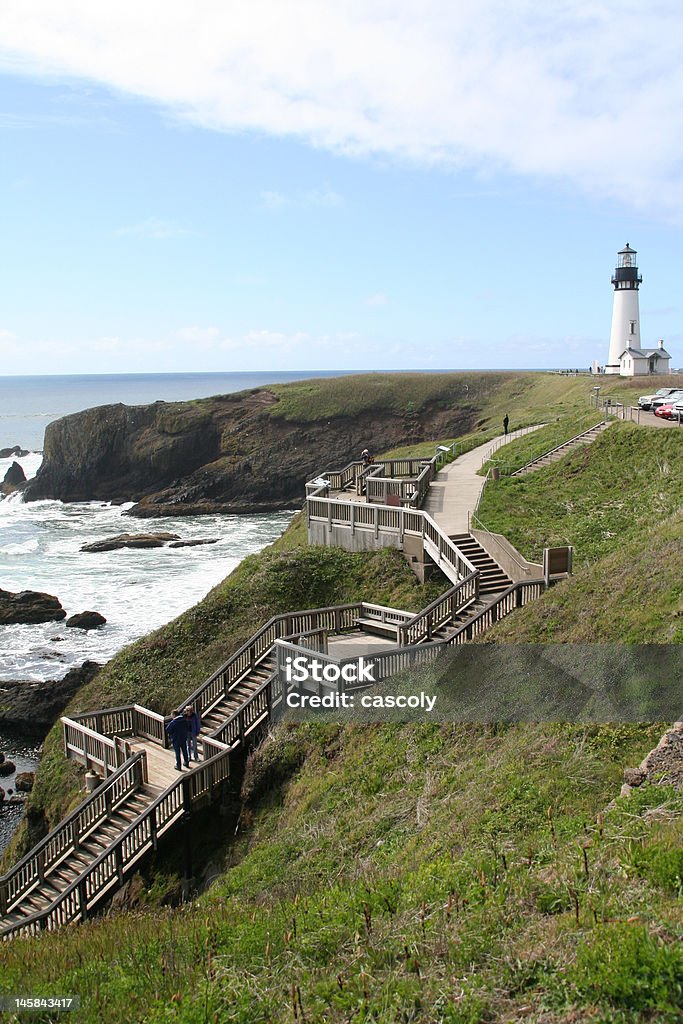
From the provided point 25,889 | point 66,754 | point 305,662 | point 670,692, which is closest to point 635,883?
point 670,692

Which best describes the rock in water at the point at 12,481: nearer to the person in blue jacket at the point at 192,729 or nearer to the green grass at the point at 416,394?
the green grass at the point at 416,394

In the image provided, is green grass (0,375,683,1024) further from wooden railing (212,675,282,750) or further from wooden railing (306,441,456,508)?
wooden railing (306,441,456,508)

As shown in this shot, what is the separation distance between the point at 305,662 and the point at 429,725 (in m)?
3.63

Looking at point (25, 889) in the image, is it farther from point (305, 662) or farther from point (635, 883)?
point (635, 883)

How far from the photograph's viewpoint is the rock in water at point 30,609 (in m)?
39.5

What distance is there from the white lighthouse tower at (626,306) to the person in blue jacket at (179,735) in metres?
67.9

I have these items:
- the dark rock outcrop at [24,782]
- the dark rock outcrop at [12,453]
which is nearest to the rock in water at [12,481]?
the dark rock outcrop at [12,453]

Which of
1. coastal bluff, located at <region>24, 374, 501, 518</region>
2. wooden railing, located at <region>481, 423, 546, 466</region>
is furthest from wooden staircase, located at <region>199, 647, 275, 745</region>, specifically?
coastal bluff, located at <region>24, 374, 501, 518</region>

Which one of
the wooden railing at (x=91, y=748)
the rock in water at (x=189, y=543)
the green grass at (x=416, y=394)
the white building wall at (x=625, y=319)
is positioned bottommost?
the rock in water at (x=189, y=543)

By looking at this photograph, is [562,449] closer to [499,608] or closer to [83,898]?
[499,608]

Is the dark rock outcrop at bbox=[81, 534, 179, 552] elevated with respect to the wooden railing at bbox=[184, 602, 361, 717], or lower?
lower

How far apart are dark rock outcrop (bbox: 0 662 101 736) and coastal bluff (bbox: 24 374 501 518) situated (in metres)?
41.5

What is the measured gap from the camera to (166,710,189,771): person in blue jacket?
16062 mm

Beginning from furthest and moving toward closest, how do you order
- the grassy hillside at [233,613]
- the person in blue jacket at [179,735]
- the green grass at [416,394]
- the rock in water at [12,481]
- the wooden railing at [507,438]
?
the rock in water at [12,481] < the green grass at [416,394] < the wooden railing at [507,438] < the grassy hillside at [233,613] < the person in blue jacket at [179,735]
